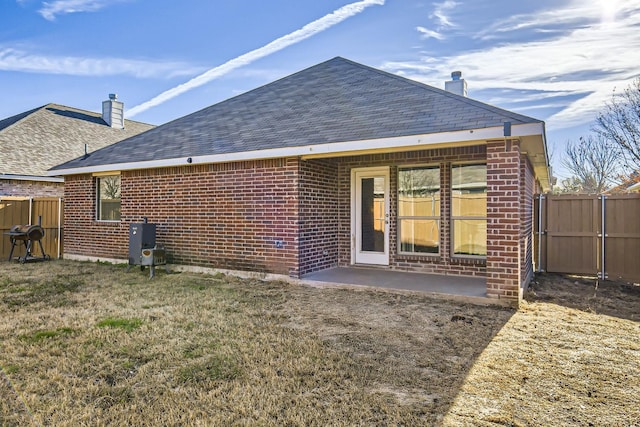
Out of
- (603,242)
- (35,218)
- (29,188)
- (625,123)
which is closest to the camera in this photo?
(603,242)

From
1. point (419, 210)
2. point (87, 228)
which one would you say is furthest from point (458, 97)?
point (87, 228)

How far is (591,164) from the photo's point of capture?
977 inches

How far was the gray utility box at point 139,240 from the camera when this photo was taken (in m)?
8.14

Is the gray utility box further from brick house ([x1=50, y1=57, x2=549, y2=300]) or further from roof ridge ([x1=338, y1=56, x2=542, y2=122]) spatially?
roof ridge ([x1=338, y1=56, x2=542, y2=122])

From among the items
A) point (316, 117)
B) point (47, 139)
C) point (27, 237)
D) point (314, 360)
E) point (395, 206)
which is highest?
point (47, 139)

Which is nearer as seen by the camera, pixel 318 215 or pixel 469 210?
pixel 469 210

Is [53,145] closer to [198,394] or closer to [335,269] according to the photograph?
[335,269]

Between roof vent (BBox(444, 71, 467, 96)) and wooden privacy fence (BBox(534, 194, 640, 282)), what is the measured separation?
10.4 feet

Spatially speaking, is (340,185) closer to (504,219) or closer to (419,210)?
(419,210)

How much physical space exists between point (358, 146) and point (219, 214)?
3.43m

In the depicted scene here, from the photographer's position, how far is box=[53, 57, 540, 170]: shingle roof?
6324 mm

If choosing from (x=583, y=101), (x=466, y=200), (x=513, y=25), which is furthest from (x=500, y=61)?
(x=583, y=101)

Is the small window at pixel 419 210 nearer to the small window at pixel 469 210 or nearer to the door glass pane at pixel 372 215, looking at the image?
the small window at pixel 469 210

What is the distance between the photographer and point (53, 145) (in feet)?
48.7
